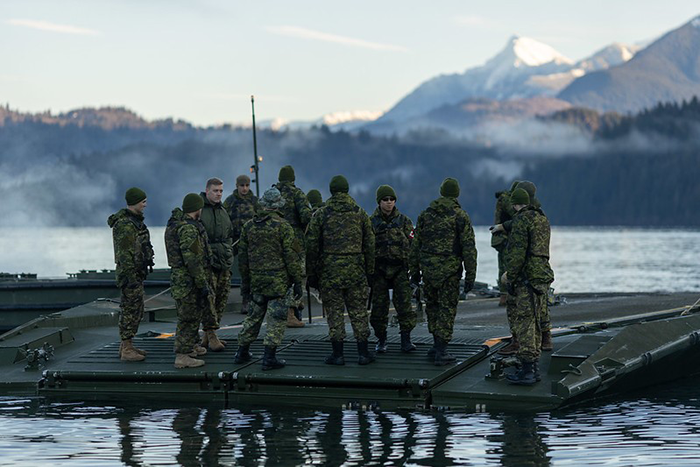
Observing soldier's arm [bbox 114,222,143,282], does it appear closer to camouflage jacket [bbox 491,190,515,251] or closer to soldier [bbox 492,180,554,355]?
soldier [bbox 492,180,554,355]

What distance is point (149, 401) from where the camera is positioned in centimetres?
1337

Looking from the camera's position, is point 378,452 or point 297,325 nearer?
point 378,452

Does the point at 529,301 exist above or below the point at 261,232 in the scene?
below

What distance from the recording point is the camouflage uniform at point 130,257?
13.6 meters

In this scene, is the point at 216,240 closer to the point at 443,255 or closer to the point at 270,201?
the point at 270,201

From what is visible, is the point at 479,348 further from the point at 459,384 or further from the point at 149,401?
the point at 149,401

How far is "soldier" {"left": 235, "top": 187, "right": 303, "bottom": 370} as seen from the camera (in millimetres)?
12688

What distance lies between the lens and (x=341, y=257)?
12.8 m

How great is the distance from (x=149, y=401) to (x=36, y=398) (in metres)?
1.77

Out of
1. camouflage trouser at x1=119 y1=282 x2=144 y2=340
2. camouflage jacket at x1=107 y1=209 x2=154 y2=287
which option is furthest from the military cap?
camouflage trouser at x1=119 y1=282 x2=144 y2=340

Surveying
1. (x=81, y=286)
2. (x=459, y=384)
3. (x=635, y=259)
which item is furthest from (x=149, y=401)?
(x=635, y=259)

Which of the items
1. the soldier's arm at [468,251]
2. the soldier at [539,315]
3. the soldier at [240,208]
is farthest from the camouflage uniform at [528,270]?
the soldier at [240,208]

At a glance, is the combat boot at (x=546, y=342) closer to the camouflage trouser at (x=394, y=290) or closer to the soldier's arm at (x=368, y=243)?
the camouflage trouser at (x=394, y=290)

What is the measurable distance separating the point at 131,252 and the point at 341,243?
3080mm
